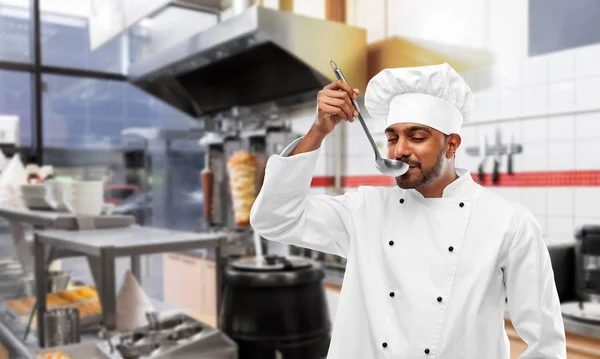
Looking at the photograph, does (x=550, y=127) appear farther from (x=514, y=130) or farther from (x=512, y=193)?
(x=512, y=193)

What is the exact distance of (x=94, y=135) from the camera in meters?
4.62

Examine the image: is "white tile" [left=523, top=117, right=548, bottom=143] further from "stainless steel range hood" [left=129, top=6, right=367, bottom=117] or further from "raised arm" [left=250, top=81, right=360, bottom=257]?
"raised arm" [left=250, top=81, right=360, bottom=257]

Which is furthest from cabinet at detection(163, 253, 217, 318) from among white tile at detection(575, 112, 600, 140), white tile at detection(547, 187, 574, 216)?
white tile at detection(575, 112, 600, 140)

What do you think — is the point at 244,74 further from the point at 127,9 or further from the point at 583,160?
the point at 583,160

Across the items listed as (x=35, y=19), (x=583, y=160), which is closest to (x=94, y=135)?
(x=35, y=19)

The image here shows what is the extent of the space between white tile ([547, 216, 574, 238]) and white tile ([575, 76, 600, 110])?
1.59 ft

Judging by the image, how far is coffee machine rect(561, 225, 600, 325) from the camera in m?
1.90

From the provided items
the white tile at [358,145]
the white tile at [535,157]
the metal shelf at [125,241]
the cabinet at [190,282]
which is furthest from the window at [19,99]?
the white tile at [535,157]

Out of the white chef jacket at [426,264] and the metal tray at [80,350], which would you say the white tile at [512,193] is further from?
the metal tray at [80,350]

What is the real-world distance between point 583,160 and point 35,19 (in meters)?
4.11

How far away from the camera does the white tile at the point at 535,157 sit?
239cm

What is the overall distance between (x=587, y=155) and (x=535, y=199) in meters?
0.31

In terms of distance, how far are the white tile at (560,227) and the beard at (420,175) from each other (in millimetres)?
1569

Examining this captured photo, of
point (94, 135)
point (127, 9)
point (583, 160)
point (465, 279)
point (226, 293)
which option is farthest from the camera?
point (94, 135)
